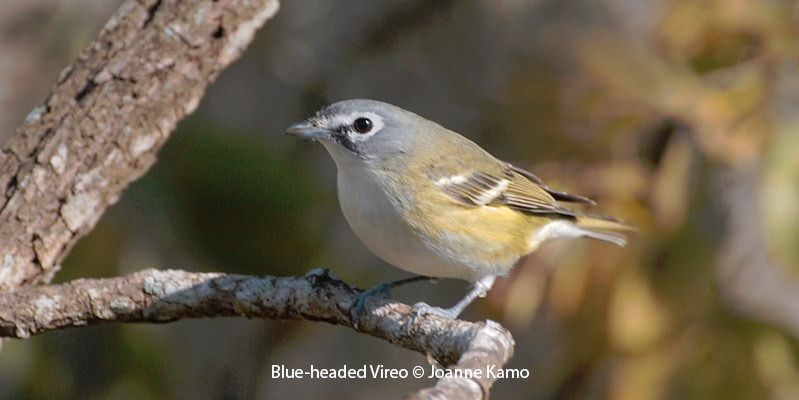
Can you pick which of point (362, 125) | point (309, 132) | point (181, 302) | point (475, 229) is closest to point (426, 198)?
point (475, 229)

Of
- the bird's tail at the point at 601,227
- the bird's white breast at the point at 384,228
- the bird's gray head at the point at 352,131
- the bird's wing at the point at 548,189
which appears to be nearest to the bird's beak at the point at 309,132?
the bird's gray head at the point at 352,131

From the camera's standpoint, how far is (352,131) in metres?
3.06

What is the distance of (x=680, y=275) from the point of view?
3734 mm

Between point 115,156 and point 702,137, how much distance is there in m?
2.10

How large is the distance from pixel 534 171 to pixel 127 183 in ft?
5.55

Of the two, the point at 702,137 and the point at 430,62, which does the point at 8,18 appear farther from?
the point at 702,137

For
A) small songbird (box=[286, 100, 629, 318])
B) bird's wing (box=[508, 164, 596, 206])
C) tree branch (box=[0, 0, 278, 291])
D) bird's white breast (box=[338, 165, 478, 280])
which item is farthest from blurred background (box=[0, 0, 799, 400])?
tree branch (box=[0, 0, 278, 291])

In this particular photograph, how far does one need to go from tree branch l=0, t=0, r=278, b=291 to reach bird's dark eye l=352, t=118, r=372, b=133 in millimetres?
449

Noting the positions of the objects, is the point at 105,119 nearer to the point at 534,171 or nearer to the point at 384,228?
the point at 384,228

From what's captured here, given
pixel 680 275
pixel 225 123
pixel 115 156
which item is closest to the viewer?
pixel 115 156

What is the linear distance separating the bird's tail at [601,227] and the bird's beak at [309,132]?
1066 mm

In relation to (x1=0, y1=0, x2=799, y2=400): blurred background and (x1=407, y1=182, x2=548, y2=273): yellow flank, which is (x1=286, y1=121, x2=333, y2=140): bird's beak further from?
(x1=0, y1=0, x2=799, y2=400): blurred background

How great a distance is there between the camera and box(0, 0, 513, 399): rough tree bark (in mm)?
2578

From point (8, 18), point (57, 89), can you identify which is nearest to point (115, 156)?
point (57, 89)
